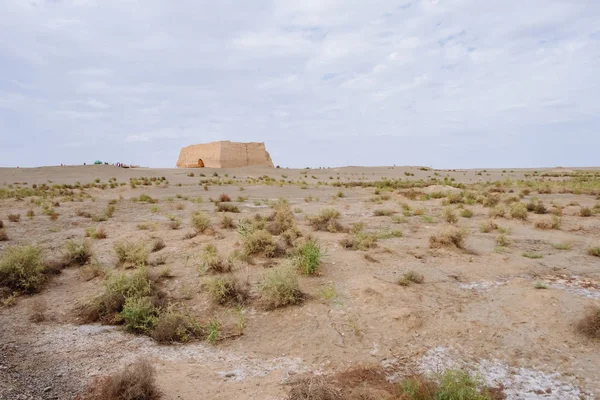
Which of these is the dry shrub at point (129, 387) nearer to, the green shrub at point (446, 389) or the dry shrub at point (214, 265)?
the green shrub at point (446, 389)

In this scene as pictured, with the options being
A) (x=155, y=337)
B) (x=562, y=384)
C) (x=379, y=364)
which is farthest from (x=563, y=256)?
(x=155, y=337)

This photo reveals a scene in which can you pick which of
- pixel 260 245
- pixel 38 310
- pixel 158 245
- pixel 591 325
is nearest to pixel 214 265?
pixel 260 245

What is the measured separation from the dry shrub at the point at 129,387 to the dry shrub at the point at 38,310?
2642mm

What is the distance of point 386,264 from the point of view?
27.7 ft

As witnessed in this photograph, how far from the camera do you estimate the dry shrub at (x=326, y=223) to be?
39.0 feet

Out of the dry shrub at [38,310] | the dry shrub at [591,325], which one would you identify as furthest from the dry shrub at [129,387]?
the dry shrub at [591,325]

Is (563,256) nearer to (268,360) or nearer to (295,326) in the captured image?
(295,326)

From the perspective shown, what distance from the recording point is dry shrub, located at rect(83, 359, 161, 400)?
3891 millimetres

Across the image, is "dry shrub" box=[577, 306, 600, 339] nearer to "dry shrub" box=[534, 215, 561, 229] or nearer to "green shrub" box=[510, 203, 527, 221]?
"dry shrub" box=[534, 215, 561, 229]

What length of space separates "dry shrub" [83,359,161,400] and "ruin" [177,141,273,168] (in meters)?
51.3

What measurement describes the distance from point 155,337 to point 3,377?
1713 mm

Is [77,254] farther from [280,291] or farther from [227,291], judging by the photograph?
[280,291]

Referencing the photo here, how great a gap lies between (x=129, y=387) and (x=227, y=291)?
2.89 meters

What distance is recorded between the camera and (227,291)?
673 cm
